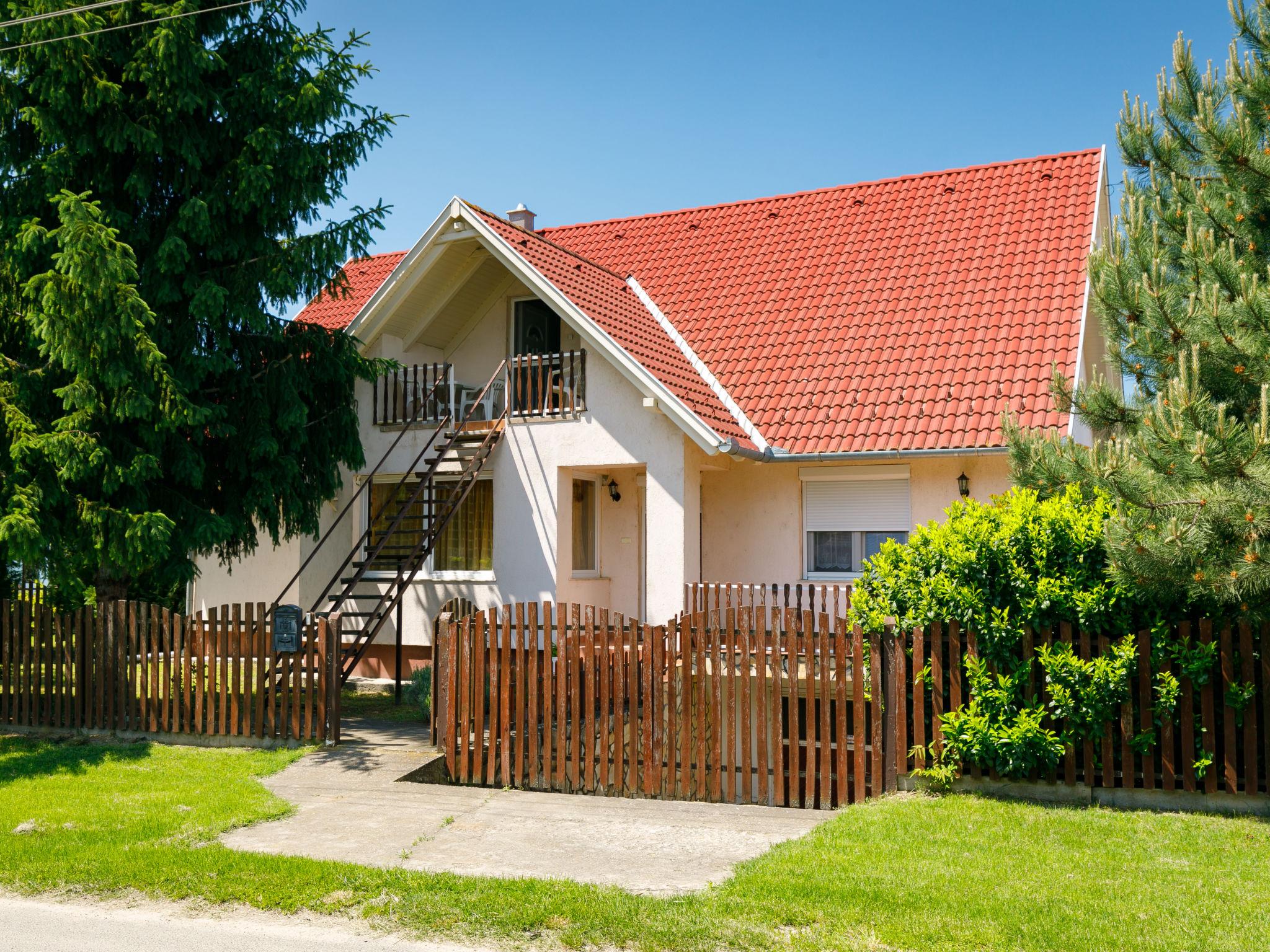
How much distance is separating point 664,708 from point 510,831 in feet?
6.46

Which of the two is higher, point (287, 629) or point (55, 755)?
point (287, 629)

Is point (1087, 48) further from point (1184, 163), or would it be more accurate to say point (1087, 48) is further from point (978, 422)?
point (1184, 163)

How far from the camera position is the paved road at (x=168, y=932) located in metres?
5.83

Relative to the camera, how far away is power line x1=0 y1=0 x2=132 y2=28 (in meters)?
11.3

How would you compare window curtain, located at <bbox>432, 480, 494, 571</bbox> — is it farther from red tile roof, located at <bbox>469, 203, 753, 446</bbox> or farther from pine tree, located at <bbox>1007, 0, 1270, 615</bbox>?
pine tree, located at <bbox>1007, 0, 1270, 615</bbox>

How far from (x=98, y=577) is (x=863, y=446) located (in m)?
9.65

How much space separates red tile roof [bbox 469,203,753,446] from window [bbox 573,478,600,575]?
2534mm

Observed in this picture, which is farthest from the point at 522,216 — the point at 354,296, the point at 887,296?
the point at 887,296

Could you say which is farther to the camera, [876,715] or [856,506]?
[856,506]

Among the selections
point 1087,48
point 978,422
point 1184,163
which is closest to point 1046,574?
point 1184,163

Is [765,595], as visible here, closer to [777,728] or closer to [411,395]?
[777,728]

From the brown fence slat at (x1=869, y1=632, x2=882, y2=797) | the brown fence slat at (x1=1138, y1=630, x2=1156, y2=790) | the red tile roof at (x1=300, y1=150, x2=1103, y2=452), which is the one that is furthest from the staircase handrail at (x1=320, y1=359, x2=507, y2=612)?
the brown fence slat at (x1=1138, y1=630, x2=1156, y2=790)

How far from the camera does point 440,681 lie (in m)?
10.5

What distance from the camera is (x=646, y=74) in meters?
12.3
